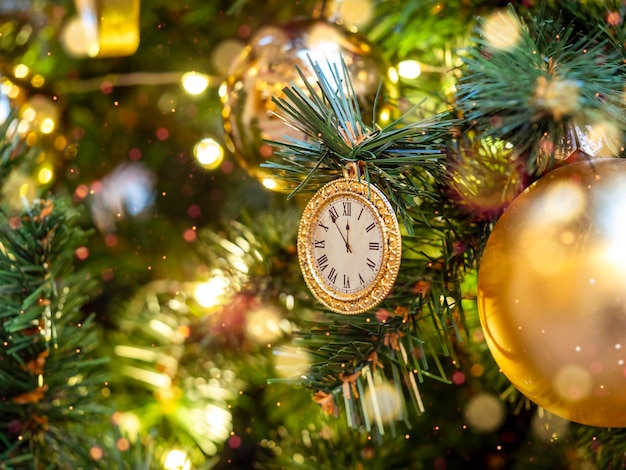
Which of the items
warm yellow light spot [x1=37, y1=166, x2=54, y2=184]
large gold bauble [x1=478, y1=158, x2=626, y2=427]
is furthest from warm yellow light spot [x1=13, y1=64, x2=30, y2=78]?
large gold bauble [x1=478, y1=158, x2=626, y2=427]

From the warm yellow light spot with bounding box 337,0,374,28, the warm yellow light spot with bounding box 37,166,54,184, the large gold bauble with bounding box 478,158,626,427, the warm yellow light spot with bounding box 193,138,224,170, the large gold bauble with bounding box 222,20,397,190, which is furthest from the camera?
the warm yellow light spot with bounding box 193,138,224,170

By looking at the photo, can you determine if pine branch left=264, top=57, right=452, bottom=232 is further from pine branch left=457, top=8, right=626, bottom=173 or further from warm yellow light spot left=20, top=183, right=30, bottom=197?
warm yellow light spot left=20, top=183, right=30, bottom=197

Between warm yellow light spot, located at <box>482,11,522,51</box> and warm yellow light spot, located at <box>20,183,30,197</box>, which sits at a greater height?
warm yellow light spot, located at <box>20,183,30,197</box>

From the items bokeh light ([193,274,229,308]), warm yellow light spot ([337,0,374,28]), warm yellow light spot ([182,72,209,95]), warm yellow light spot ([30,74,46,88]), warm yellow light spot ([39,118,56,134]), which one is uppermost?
warm yellow light spot ([30,74,46,88])

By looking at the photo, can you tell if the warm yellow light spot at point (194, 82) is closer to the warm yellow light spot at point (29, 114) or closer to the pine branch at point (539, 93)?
the warm yellow light spot at point (29, 114)

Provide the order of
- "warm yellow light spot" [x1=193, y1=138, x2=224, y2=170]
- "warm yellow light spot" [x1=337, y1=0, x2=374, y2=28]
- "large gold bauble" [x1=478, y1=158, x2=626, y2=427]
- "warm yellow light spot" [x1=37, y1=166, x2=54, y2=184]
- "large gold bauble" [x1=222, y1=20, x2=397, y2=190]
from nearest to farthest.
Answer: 1. "large gold bauble" [x1=478, y1=158, x2=626, y2=427]
2. "large gold bauble" [x1=222, y1=20, x2=397, y2=190]
3. "warm yellow light spot" [x1=337, y1=0, x2=374, y2=28]
4. "warm yellow light spot" [x1=37, y1=166, x2=54, y2=184]
5. "warm yellow light spot" [x1=193, y1=138, x2=224, y2=170]

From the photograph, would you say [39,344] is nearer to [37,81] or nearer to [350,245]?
[350,245]
